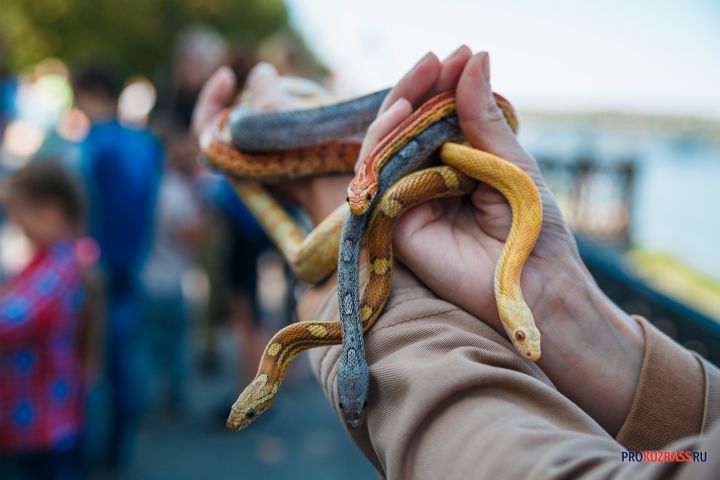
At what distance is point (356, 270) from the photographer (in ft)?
6.35

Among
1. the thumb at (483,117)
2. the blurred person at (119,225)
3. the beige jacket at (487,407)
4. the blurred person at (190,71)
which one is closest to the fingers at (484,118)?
the thumb at (483,117)

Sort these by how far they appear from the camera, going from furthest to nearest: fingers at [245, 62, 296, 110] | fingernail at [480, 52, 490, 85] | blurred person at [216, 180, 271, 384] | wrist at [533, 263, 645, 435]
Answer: blurred person at [216, 180, 271, 384]
fingers at [245, 62, 296, 110]
fingernail at [480, 52, 490, 85]
wrist at [533, 263, 645, 435]

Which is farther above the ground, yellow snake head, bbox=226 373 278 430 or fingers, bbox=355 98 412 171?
fingers, bbox=355 98 412 171

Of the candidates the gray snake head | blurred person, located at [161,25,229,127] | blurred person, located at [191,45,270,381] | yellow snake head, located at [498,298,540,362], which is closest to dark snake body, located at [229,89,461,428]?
the gray snake head

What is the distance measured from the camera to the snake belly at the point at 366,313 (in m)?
1.91

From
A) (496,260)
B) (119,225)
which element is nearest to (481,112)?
(496,260)

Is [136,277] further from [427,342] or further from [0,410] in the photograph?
[427,342]

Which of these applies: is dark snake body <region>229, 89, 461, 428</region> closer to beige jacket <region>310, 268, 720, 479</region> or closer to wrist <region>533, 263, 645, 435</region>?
beige jacket <region>310, 268, 720, 479</region>

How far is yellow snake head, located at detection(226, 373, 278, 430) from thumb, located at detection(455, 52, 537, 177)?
1.09 metres

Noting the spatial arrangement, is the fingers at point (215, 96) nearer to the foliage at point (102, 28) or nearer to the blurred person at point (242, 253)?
the blurred person at point (242, 253)

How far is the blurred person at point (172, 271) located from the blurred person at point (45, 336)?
2292mm

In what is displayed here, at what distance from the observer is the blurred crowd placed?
12.9ft

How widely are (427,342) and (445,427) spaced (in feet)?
0.91

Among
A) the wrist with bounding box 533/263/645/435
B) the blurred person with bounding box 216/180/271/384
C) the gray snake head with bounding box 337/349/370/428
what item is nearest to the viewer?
the gray snake head with bounding box 337/349/370/428
